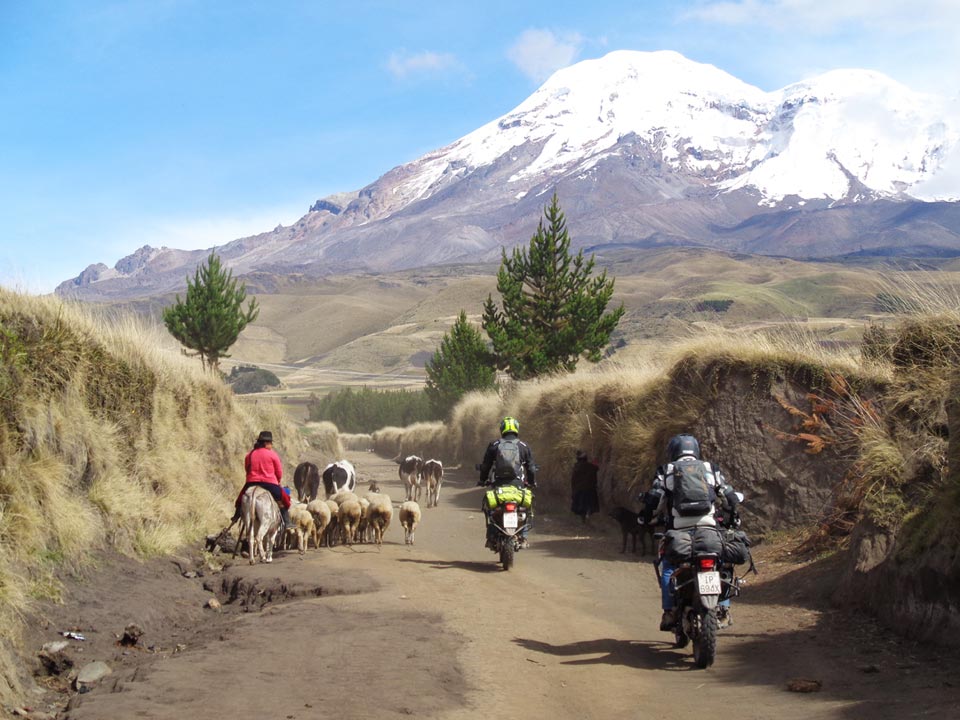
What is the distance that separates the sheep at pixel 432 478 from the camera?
2959 centimetres

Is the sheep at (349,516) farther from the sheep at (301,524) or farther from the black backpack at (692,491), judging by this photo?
the black backpack at (692,491)

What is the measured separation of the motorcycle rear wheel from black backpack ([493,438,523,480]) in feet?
3.30

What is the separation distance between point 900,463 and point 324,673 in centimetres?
693

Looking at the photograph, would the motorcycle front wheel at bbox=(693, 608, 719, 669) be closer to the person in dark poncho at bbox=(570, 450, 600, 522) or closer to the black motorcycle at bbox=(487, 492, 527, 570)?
the black motorcycle at bbox=(487, 492, 527, 570)

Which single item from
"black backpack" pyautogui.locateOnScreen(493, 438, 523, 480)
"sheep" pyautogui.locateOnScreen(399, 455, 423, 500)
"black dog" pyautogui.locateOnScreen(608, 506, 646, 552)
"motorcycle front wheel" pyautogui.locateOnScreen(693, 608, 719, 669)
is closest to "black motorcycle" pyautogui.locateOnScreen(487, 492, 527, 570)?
"black backpack" pyautogui.locateOnScreen(493, 438, 523, 480)

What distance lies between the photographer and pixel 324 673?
8.72 m

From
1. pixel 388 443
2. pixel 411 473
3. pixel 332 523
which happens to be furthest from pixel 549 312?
pixel 388 443

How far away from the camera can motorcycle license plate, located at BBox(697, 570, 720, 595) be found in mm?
9016

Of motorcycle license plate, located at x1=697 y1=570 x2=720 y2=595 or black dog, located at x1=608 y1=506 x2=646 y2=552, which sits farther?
black dog, located at x1=608 y1=506 x2=646 y2=552

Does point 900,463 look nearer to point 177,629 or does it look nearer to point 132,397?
point 177,629

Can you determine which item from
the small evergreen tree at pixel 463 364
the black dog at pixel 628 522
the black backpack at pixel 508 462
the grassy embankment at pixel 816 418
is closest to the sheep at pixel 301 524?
the black backpack at pixel 508 462

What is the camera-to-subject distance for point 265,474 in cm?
1587

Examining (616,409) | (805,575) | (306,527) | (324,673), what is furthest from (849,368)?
(324,673)

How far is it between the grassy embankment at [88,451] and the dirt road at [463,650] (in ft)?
2.23
